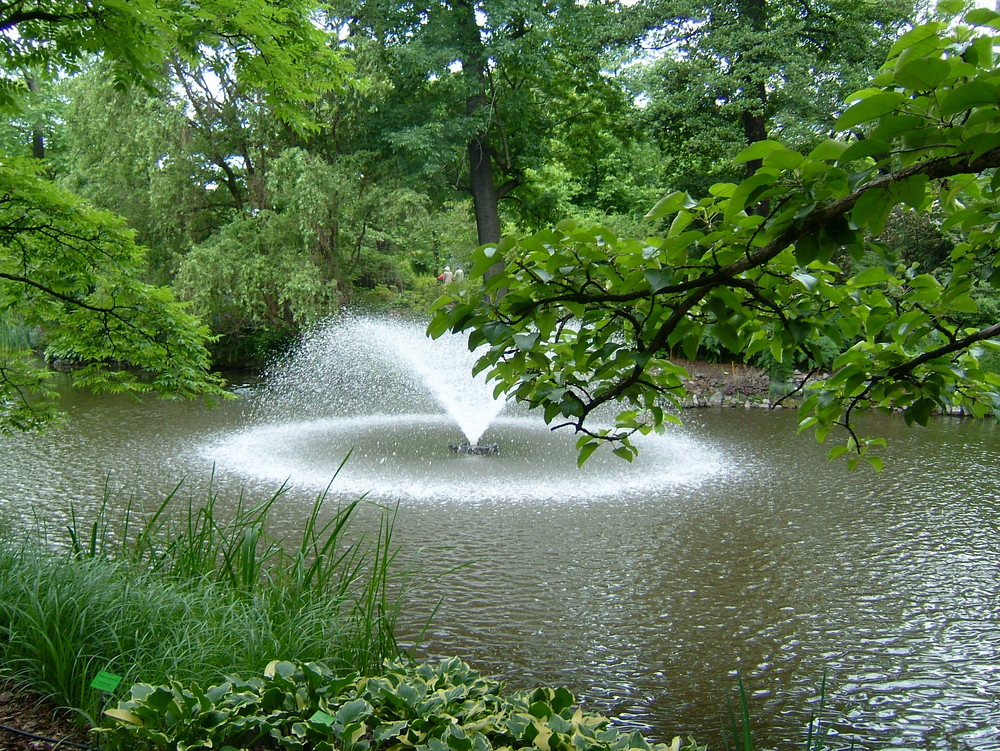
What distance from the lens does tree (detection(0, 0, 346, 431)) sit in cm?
374

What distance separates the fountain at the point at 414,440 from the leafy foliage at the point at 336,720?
2.19 metres

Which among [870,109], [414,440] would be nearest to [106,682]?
[870,109]

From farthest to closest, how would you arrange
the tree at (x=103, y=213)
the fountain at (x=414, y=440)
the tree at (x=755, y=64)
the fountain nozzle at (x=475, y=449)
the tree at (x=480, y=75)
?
the tree at (x=480, y=75), the tree at (x=755, y=64), the fountain nozzle at (x=475, y=449), the fountain at (x=414, y=440), the tree at (x=103, y=213)

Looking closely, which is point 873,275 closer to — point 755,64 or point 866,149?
point 866,149

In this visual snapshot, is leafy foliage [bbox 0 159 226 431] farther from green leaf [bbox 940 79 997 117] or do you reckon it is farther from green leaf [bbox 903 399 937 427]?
green leaf [bbox 940 79 997 117]

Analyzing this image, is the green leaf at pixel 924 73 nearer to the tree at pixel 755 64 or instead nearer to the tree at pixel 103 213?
the tree at pixel 103 213

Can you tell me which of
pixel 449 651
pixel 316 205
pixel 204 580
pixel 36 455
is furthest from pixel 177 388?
pixel 316 205

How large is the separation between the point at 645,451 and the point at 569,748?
25.5 ft

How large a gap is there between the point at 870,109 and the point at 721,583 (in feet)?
15.0

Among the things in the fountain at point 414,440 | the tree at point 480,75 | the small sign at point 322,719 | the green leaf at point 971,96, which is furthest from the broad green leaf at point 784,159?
the tree at point 480,75

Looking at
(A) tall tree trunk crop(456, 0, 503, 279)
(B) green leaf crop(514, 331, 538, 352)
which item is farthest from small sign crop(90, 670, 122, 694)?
(A) tall tree trunk crop(456, 0, 503, 279)

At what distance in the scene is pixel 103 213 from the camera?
4176mm

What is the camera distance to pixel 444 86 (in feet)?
50.9

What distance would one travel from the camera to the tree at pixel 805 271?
1.11 metres
